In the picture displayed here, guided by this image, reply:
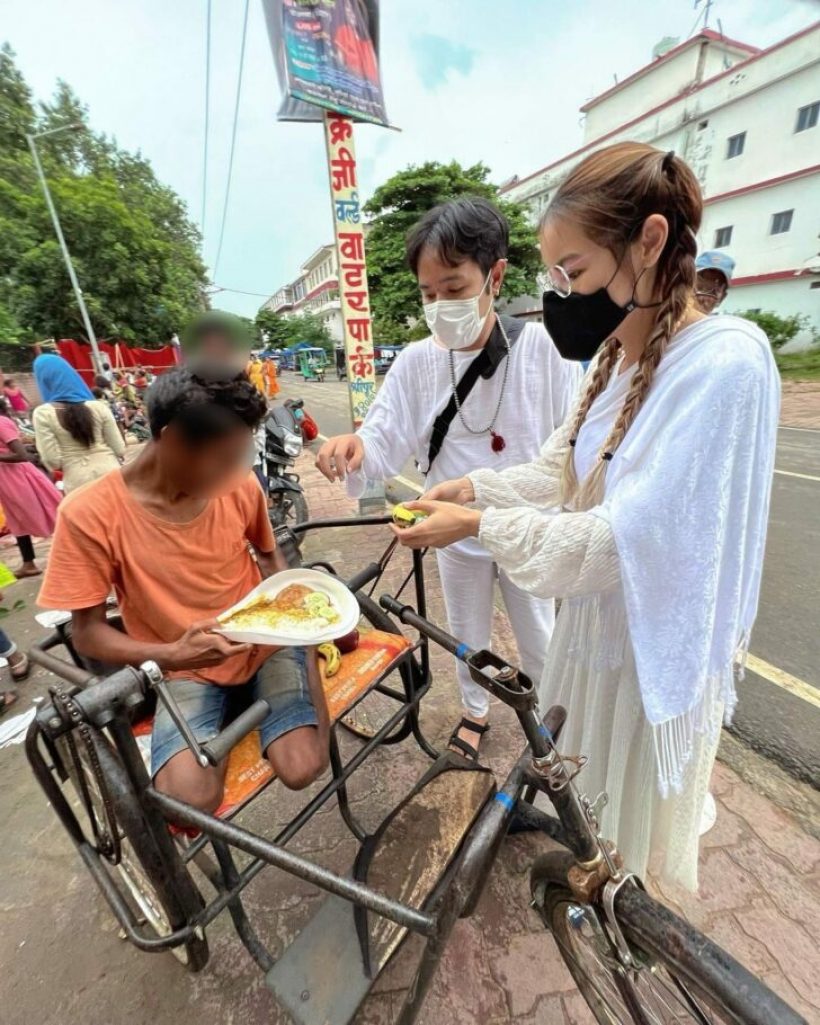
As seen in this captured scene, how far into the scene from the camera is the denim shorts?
1.37m

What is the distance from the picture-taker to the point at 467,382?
1.71m

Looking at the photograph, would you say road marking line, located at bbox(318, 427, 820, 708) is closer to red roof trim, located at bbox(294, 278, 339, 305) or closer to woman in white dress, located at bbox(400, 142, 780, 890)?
woman in white dress, located at bbox(400, 142, 780, 890)

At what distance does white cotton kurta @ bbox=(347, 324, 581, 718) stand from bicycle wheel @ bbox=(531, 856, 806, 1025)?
0.82m

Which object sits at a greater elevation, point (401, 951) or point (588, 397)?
point (588, 397)

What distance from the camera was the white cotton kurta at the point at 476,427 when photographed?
1.70 meters

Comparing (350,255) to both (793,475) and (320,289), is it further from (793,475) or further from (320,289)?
(320,289)

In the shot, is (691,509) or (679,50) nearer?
(691,509)

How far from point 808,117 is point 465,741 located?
25.4 metres

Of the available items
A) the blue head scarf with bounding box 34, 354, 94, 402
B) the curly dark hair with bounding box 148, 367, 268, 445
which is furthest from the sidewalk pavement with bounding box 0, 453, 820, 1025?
the blue head scarf with bounding box 34, 354, 94, 402

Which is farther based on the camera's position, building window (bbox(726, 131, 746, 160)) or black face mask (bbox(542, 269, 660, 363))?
building window (bbox(726, 131, 746, 160))

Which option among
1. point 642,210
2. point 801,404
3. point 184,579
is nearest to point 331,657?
point 184,579

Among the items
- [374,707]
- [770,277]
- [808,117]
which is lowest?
[374,707]

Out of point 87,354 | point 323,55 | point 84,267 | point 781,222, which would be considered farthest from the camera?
point 781,222

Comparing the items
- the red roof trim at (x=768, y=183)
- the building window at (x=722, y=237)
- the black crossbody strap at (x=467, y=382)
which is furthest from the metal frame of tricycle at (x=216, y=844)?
the building window at (x=722, y=237)
